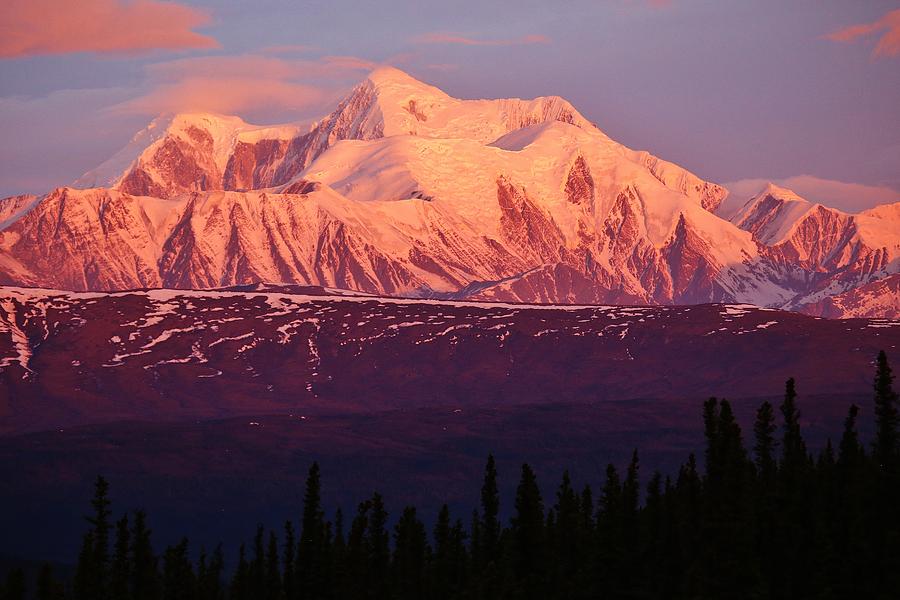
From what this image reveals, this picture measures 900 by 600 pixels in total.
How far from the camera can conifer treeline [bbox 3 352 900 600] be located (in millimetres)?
116250

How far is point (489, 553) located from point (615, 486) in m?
13.1

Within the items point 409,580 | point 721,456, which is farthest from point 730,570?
point 409,580

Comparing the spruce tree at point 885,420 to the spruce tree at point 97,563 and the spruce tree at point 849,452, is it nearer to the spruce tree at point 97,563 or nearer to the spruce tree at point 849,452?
the spruce tree at point 849,452

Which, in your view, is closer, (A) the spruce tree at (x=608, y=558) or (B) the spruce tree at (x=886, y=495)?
(B) the spruce tree at (x=886, y=495)

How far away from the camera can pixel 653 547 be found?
140 m

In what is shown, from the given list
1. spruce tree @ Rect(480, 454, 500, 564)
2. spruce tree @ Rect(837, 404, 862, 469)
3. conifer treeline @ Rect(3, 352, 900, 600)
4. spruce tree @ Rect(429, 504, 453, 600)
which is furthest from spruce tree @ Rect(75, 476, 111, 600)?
spruce tree @ Rect(837, 404, 862, 469)

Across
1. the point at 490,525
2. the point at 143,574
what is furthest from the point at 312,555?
the point at 143,574

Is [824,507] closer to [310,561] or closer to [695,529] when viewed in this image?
[695,529]

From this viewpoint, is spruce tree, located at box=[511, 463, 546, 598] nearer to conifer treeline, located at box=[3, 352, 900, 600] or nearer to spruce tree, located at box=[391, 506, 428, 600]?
conifer treeline, located at box=[3, 352, 900, 600]

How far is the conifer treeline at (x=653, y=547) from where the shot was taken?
11625 cm

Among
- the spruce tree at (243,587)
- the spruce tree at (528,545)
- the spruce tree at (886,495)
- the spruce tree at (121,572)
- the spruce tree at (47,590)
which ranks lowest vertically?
the spruce tree at (243,587)

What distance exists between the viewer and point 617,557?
5330 inches

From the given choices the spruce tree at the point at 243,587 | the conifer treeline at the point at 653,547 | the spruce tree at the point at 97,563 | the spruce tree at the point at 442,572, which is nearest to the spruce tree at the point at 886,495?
the conifer treeline at the point at 653,547

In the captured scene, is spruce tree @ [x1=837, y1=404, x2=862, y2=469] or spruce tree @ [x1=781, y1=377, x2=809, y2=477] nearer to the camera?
spruce tree @ [x1=837, y1=404, x2=862, y2=469]
